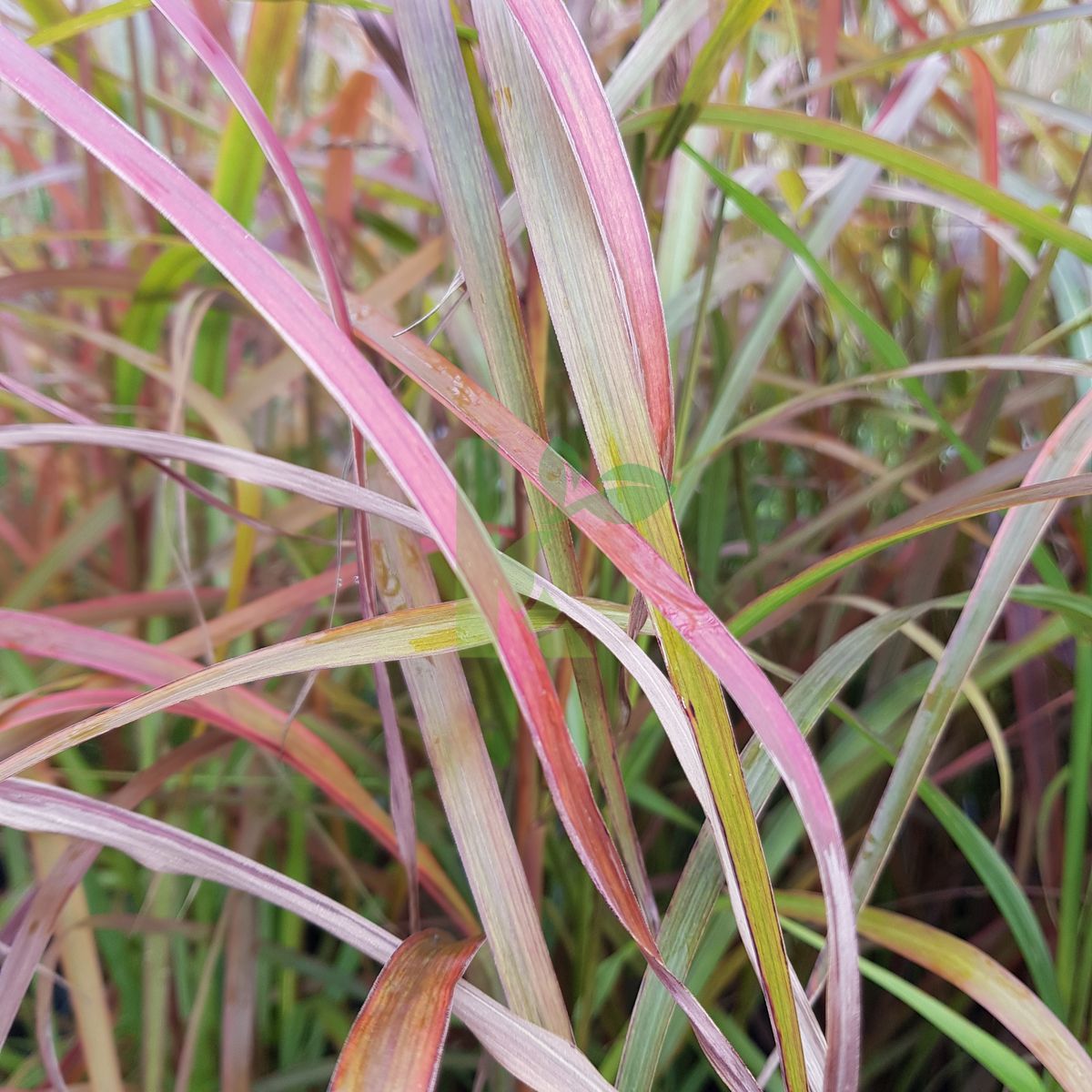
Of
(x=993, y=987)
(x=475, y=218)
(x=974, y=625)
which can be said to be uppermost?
(x=475, y=218)

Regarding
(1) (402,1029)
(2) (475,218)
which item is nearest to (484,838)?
(1) (402,1029)

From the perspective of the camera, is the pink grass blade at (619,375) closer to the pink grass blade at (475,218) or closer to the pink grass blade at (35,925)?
the pink grass blade at (475,218)

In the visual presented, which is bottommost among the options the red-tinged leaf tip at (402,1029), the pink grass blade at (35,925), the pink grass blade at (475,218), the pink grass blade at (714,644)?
the pink grass blade at (35,925)

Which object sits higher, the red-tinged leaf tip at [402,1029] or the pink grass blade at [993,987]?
the red-tinged leaf tip at [402,1029]

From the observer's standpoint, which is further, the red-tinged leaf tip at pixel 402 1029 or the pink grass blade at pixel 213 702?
the pink grass blade at pixel 213 702

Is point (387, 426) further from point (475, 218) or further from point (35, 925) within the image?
point (35, 925)

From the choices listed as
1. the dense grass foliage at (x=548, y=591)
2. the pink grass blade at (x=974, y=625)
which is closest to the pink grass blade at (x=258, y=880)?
the dense grass foliage at (x=548, y=591)

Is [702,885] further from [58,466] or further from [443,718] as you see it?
[58,466]
